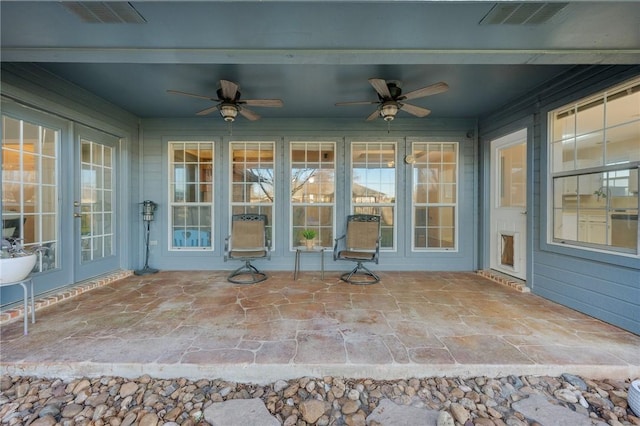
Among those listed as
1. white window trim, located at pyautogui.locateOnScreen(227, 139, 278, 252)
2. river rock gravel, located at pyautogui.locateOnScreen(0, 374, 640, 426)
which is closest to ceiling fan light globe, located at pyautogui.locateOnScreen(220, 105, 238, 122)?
white window trim, located at pyautogui.locateOnScreen(227, 139, 278, 252)

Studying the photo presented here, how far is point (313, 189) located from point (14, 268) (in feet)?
11.6

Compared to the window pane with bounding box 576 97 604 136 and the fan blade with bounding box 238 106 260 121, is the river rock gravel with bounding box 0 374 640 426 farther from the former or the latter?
the fan blade with bounding box 238 106 260 121

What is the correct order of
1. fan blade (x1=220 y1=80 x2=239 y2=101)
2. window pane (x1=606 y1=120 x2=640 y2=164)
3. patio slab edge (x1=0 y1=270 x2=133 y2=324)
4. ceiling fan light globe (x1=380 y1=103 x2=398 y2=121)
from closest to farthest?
1. window pane (x1=606 y1=120 x2=640 y2=164)
2. patio slab edge (x1=0 y1=270 x2=133 y2=324)
3. fan blade (x1=220 y1=80 x2=239 y2=101)
4. ceiling fan light globe (x1=380 y1=103 x2=398 y2=121)

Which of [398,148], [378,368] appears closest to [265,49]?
[378,368]

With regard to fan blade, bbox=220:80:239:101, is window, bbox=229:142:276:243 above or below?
below

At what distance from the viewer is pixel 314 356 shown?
2004 mm

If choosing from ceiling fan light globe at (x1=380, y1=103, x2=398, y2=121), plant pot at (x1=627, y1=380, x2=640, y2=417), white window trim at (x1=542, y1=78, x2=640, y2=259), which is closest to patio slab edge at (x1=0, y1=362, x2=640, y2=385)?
plant pot at (x1=627, y1=380, x2=640, y2=417)

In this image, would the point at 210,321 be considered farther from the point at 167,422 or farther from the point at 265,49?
the point at 265,49

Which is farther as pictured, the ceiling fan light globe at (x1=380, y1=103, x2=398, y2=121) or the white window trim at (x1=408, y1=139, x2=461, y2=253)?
the white window trim at (x1=408, y1=139, x2=461, y2=253)

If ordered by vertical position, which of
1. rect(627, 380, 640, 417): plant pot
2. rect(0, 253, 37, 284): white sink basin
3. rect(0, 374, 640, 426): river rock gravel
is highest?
rect(0, 253, 37, 284): white sink basin

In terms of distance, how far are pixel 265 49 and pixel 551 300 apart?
4.08 metres

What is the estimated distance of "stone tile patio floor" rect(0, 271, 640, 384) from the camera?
1.91 m

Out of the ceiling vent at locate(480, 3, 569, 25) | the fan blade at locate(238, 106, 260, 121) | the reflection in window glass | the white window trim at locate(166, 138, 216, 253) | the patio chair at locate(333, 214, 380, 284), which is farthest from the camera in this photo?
the white window trim at locate(166, 138, 216, 253)

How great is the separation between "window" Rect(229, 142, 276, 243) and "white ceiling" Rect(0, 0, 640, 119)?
1676mm
